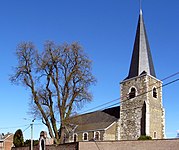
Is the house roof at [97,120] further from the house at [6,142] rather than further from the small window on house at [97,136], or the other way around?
the house at [6,142]

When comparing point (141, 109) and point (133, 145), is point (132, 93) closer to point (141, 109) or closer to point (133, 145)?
point (141, 109)

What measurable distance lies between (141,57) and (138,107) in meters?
6.51

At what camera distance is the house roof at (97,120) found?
42.4 metres

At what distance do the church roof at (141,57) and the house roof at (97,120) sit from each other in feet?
18.9

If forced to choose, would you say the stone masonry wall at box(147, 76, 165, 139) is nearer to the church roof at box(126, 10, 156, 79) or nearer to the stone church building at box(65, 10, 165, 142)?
the stone church building at box(65, 10, 165, 142)

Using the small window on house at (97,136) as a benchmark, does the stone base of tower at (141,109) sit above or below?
above

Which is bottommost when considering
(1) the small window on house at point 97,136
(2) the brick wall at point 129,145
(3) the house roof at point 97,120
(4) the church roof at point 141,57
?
(1) the small window on house at point 97,136

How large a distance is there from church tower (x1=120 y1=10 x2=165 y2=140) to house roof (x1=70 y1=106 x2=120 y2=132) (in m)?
2.20

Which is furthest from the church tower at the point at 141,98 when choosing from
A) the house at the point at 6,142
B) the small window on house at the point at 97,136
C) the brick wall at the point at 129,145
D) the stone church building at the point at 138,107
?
the house at the point at 6,142

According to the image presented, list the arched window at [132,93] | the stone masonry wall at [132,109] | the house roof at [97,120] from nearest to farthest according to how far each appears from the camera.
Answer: the stone masonry wall at [132,109]
the arched window at [132,93]
the house roof at [97,120]

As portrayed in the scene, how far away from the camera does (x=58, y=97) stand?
32406 mm

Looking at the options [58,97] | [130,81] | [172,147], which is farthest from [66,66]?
[172,147]

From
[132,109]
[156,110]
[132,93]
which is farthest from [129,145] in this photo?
[132,93]

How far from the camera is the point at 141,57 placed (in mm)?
41094
